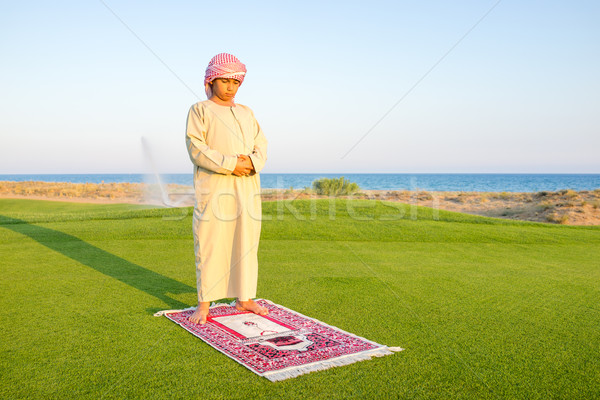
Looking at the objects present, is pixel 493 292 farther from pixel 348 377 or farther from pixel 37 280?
pixel 37 280

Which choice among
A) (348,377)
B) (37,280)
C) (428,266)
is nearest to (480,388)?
(348,377)

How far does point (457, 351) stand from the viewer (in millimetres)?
2793

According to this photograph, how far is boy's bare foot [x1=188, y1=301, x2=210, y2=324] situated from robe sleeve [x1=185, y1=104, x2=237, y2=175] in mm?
1098

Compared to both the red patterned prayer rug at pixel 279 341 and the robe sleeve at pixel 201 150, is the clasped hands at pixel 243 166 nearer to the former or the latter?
the robe sleeve at pixel 201 150

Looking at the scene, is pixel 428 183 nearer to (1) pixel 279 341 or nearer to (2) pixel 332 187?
(2) pixel 332 187

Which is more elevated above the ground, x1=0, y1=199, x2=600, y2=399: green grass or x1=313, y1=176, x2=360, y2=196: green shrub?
x1=313, y1=176, x2=360, y2=196: green shrub

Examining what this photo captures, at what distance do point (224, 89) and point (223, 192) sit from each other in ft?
2.86

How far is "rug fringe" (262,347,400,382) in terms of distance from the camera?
2434 millimetres

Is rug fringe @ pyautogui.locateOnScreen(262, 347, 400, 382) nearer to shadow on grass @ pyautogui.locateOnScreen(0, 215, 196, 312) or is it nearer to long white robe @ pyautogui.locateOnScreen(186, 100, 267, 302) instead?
long white robe @ pyautogui.locateOnScreen(186, 100, 267, 302)

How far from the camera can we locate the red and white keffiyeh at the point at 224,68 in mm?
3588

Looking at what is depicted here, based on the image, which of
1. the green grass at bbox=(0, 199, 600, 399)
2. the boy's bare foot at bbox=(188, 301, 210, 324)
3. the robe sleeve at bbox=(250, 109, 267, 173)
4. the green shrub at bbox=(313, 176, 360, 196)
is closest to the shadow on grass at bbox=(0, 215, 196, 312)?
the green grass at bbox=(0, 199, 600, 399)

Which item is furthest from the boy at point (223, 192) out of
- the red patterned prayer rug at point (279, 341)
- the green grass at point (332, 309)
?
the green grass at point (332, 309)

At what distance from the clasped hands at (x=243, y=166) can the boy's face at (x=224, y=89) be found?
1.78ft

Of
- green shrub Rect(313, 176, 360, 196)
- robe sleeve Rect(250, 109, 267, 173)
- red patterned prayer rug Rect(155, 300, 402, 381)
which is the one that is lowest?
red patterned prayer rug Rect(155, 300, 402, 381)
